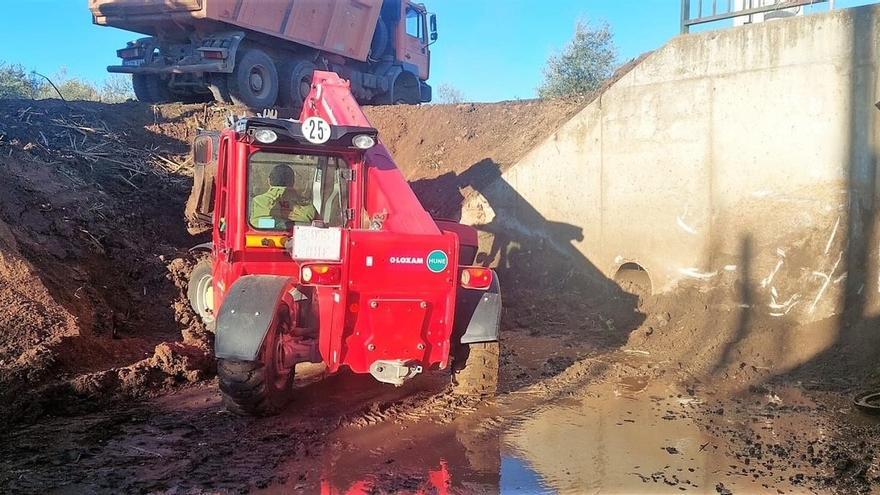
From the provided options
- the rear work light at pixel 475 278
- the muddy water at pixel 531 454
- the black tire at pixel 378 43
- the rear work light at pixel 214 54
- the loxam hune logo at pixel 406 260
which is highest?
the black tire at pixel 378 43

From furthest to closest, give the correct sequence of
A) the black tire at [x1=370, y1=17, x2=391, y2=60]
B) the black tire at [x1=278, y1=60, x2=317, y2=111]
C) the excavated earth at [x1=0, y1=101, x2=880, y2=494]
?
the black tire at [x1=370, y1=17, x2=391, y2=60] < the black tire at [x1=278, y1=60, x2=317, y2=111] < the excavated earth at [x1=0, y1=101, x2=880, y2=494]

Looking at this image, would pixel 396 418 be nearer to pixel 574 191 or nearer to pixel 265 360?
pixel 265 360

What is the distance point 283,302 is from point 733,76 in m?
5.68

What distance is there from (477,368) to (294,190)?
2090 millimetres

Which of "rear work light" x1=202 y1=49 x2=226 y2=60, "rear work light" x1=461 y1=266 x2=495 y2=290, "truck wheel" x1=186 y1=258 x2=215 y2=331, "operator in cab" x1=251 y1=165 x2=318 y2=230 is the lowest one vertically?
"truck wheel" x1=186 y1=258 x2=215 y2=331

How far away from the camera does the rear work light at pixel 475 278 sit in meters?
5.14

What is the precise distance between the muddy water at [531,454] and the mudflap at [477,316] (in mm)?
621

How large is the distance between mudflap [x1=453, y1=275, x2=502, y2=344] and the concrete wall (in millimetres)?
3529

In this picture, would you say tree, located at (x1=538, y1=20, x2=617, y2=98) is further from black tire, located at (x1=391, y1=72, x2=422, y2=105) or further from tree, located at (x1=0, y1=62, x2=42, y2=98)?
tree, located at (x1=0, y1=62, x2=42, y2=98)

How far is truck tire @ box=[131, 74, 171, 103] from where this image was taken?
13836 mm

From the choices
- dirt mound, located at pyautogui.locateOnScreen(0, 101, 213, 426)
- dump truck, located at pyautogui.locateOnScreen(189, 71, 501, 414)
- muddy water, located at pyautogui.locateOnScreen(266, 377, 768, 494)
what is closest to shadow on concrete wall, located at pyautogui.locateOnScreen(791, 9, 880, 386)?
muddy water, located at pyautogui.locateOnScreen(266, 377, 768, 494)

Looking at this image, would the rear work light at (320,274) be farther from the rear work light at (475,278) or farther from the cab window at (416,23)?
the cab window at (416,23)

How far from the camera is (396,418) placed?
17.2ft

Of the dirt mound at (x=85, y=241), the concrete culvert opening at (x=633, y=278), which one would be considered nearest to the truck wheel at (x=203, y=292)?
the dirt mound at (x=85, y=241)
